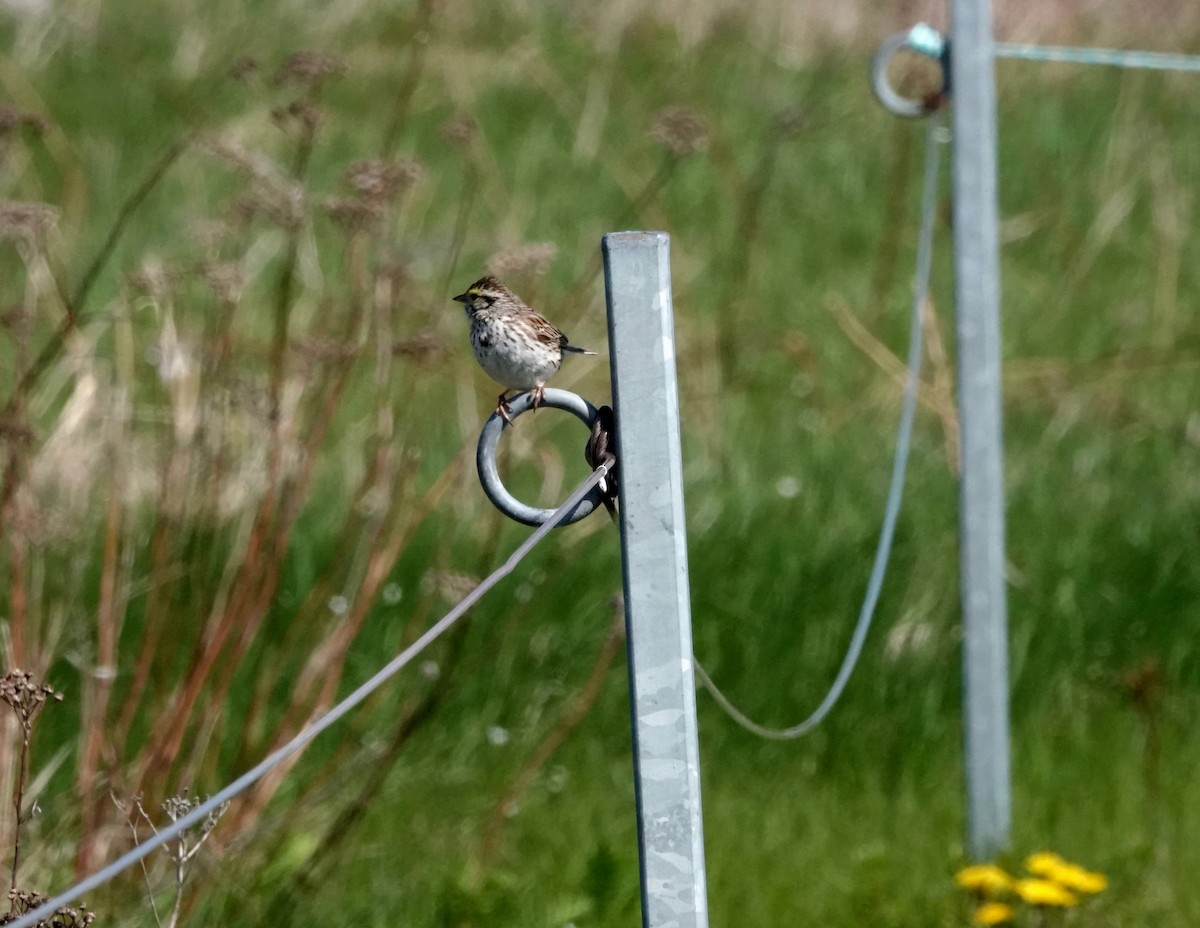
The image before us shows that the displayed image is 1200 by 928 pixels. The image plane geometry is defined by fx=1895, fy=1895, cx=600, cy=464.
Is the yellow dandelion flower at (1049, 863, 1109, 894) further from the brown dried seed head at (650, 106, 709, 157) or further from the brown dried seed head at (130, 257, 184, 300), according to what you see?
the brown dried seed head at (130, 257, 184, 300)

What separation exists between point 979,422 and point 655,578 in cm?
202

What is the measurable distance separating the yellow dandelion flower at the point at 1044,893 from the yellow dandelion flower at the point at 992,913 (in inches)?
2.1

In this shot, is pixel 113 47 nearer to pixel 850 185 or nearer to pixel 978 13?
pixel 850 185

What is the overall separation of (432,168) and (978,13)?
213 inches

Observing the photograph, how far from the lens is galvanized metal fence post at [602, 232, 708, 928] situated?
2143mm

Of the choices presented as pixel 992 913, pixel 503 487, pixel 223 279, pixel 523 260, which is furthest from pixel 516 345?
pixel 992 913

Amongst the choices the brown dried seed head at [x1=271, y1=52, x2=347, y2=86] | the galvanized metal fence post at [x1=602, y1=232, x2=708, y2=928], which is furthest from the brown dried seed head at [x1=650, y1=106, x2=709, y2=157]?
the galvanized metal fence post at [x1=602, y1=232, x2=708, y2=928]

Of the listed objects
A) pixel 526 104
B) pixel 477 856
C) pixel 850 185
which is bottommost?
pixel 477 856

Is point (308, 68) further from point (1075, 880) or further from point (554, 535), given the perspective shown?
point (1075, 880)

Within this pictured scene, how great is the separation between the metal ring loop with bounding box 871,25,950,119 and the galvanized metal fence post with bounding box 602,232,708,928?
2.10m

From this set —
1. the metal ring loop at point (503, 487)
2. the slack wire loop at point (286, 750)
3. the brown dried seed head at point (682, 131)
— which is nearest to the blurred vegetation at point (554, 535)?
the brown dried seed head at point (682, 131)

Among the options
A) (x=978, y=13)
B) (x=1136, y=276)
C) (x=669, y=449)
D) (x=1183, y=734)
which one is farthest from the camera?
(x=1136, y=276)

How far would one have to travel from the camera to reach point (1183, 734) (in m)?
4.96

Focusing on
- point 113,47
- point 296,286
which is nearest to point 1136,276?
point 296,286
